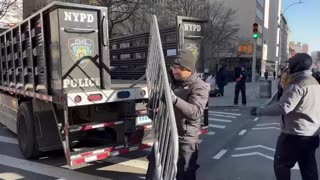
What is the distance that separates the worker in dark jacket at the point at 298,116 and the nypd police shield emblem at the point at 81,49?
101 inches

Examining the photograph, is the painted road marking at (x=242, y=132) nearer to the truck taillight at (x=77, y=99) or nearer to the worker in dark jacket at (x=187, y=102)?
the truck taillight at (x=77, y=99)

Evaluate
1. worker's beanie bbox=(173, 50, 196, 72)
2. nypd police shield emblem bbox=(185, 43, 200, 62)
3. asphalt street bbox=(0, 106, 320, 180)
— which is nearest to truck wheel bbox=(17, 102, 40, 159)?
asphalt street bbox=(0, 106, 320, 180)

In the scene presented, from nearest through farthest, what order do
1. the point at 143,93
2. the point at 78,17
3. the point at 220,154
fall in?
the point at 78,17, the point at 143,93, the point at 220,154

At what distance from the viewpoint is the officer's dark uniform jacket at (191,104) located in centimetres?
373

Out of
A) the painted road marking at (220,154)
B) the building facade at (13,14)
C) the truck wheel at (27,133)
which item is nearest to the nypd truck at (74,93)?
the truck wheel at (27,133)

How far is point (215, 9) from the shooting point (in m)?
51.6

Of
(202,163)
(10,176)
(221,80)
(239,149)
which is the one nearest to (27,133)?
(10,176)

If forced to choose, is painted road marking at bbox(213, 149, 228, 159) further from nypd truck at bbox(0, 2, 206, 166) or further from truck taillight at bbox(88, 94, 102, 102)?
truck taillight at bbox(88, 94, 102, 102)

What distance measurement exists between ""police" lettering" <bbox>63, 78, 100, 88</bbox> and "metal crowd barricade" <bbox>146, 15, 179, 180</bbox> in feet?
3.88

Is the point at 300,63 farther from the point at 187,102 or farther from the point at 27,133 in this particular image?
the point at 27,133

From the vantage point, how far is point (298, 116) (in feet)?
13.7

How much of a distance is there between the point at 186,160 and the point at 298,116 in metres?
1.38

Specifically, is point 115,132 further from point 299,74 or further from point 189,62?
point 299,74

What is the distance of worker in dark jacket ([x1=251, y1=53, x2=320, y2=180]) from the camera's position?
407 cm
